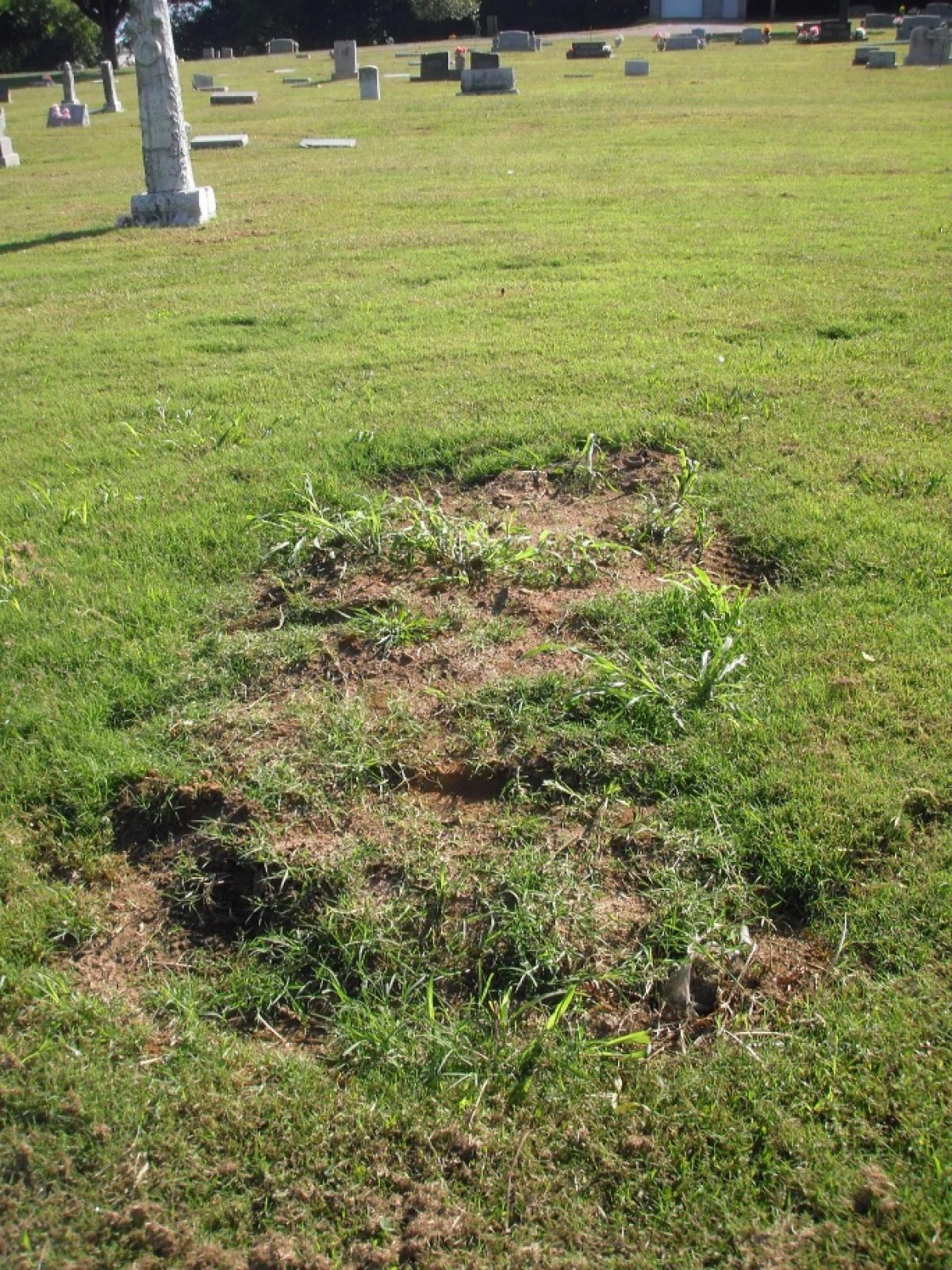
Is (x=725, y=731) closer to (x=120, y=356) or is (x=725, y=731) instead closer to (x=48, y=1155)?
(x=48, y=1155)

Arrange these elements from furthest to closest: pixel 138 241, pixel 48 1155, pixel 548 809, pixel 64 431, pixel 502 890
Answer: pixel 138 241
pixel 64 431
pixel 548 809
pixel 502 890
pixel 48 1155

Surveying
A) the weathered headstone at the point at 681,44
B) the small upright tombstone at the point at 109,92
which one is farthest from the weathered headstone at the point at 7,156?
the weathered headstone at the point at 681,44

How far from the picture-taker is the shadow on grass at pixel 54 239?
10.9 m

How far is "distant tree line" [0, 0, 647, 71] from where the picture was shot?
44.4 meters

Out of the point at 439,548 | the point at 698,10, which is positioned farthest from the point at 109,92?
the point at 698,10

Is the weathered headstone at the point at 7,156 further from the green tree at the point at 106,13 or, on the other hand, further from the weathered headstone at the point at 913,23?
the weathered headstone at the point at 913,23

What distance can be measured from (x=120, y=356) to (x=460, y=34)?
2004 inches

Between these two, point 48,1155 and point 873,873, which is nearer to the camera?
point 48,1155

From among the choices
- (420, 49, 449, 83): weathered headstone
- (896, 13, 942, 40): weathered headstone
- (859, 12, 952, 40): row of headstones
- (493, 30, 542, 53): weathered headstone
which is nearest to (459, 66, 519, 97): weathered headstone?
(420, 49, 449, 83): weathered headstone

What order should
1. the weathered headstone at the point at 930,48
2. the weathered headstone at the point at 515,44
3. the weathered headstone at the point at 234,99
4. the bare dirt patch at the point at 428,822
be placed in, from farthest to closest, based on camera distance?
the weathered headstone at the point at 515,44
the weathered headstone at the point at 930,48
the weathered headstone at the point at 234,99
the bare dirt patch at the point at 428,822

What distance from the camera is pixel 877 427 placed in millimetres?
5164

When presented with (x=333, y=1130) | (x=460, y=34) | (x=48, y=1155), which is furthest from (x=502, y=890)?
(x=460, y=34)

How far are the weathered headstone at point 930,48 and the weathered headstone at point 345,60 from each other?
16354 mm

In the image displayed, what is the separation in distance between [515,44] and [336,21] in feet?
66.7
